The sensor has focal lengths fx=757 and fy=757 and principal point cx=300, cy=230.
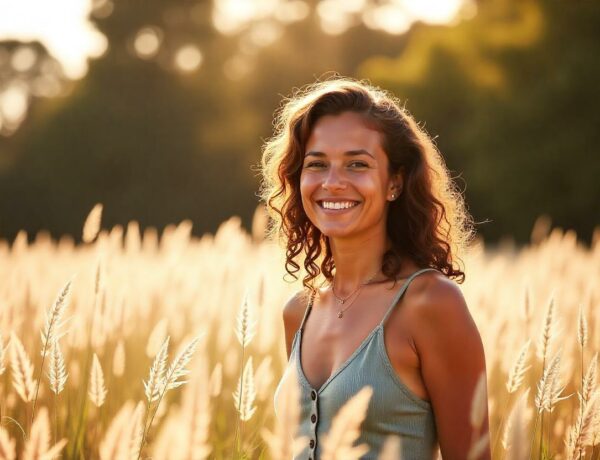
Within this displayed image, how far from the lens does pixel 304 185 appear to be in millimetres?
2598

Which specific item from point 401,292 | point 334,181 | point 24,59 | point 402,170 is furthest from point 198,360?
point 24,59

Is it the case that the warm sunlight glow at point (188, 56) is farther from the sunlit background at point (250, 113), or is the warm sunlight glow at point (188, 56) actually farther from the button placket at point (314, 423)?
the button placket at point (314, 423)

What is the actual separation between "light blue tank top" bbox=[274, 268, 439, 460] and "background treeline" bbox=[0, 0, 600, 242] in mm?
18625

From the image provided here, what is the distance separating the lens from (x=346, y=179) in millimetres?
2486

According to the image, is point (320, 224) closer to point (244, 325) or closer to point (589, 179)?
point (244, 325)

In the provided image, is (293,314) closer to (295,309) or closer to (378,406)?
(295,309)

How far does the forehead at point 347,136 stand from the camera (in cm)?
253

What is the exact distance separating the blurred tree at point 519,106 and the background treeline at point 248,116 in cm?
4

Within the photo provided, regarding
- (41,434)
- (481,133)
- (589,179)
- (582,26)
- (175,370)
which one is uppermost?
(582,26)

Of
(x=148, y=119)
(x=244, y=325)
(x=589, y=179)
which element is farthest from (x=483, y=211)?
(x=244, y=325)

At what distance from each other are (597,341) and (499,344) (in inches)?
29.1

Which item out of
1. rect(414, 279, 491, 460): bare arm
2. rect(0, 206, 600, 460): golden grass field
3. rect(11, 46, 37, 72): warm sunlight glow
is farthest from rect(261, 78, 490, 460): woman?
rect(11, 46, 37, 72): warm sunlight glow

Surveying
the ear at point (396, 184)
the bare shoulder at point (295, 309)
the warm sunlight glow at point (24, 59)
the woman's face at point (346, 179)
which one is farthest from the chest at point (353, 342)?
the warm sunlight glow at point (24, 59)

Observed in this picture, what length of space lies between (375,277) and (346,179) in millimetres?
340
